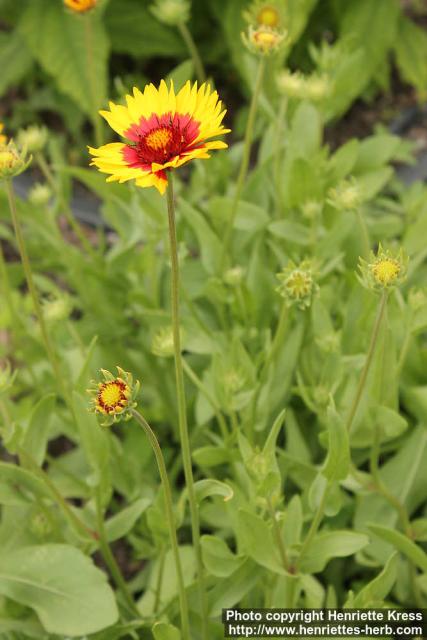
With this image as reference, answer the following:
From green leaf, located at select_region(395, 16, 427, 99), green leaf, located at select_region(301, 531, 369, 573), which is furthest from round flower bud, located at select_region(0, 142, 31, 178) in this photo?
green leaf, located at select_region(395, 16, 427, 99)

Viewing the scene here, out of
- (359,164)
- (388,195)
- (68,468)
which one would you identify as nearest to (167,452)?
(68,468)

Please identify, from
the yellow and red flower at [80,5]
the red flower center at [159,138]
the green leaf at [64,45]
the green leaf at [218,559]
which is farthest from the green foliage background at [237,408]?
the green leaf at [64,45]

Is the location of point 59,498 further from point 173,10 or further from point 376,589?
point 173,10

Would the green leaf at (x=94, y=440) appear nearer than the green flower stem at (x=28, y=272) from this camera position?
No

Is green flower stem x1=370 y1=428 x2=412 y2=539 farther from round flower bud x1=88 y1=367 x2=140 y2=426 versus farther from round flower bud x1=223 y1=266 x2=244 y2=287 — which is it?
round flower bud x1=88 y1=367 x2=140 y2=426

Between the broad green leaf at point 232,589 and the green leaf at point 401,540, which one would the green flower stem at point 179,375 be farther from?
the green leaf at point 401,540

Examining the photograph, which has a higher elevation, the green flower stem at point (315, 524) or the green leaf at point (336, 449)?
the green leaf at point (336, 449)

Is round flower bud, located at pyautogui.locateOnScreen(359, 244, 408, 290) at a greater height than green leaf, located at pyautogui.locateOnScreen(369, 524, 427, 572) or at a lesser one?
greater
